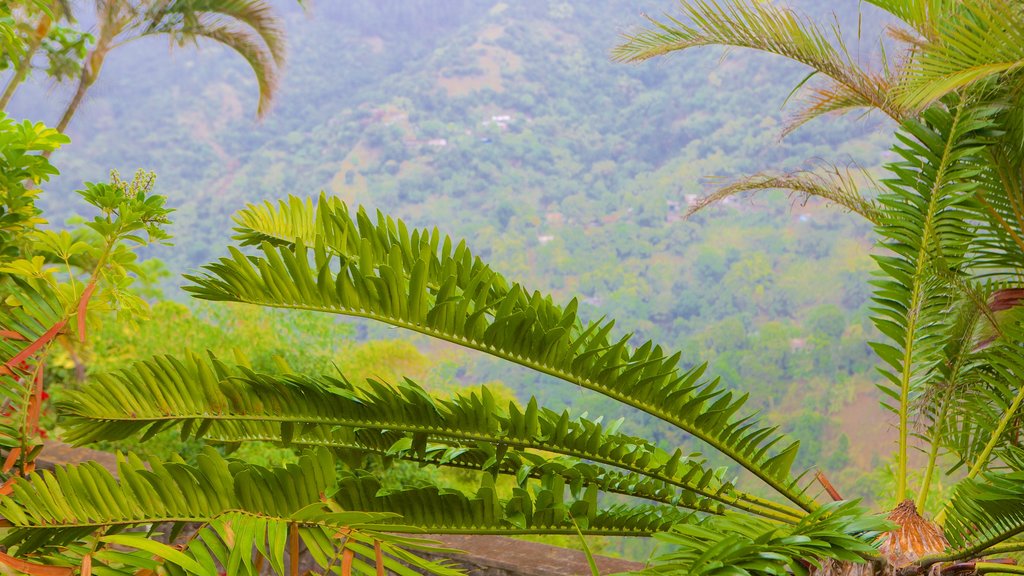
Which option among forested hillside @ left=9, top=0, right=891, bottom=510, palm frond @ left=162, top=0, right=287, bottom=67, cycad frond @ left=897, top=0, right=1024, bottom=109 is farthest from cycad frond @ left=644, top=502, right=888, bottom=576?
forested hillside @ left=9, top=0, right=891, bottom=510

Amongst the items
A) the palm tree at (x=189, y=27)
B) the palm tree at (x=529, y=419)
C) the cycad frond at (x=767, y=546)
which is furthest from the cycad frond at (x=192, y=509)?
the palm tree at (x=189, y=27)

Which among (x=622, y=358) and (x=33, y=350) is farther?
(x=622, y=358)

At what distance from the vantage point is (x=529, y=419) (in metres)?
1.57

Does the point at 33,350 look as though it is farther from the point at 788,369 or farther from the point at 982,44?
the point at 788,369

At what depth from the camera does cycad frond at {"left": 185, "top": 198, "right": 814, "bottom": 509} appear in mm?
1443

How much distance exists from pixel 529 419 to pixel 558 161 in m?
18.4

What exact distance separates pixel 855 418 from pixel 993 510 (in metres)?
10.2

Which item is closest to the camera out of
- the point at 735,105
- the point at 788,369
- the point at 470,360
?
the point at 788,369

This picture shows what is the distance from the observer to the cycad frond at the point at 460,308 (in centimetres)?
144

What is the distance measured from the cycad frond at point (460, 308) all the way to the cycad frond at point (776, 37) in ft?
3.22

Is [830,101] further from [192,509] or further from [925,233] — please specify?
[192,509]

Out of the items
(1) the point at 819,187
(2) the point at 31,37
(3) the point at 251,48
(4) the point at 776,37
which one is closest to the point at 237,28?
(3) the point at 251,48

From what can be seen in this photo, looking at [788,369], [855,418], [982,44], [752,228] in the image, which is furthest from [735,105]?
[982,44]

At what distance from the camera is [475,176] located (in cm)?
1922
